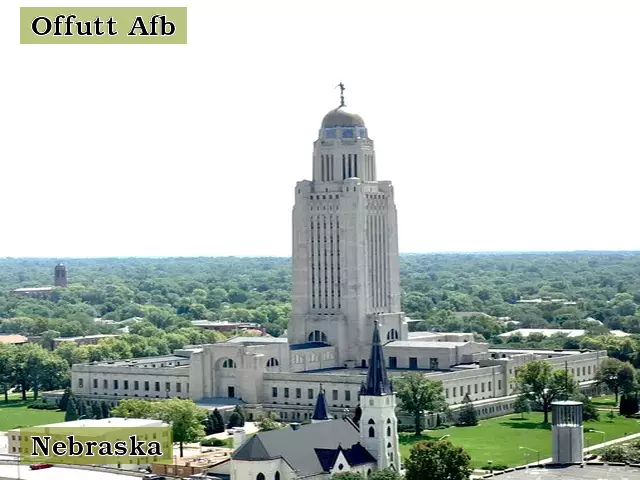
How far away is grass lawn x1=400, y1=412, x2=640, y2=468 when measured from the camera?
103 metres

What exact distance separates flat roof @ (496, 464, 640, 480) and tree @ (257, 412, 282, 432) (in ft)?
81.6

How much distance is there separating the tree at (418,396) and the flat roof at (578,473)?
961 inches

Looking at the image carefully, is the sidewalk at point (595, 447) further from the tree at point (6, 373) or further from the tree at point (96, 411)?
the tree at point (6, 373)

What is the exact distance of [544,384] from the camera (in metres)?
123

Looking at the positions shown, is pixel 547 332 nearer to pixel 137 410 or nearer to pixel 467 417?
pixel 467 417

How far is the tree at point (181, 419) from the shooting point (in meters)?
107

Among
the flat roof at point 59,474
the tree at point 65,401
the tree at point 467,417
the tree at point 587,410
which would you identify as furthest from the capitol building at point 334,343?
the flat roof at point 59,474

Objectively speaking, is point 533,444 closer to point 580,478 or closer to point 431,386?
point 431,386

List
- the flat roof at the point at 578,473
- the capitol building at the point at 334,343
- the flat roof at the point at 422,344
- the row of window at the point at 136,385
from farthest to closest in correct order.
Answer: the flat roof at the point at 422,344
the row of window at the point at 136,385
the capitol building at the point at 334,343
the flat roof at the point at 578,473

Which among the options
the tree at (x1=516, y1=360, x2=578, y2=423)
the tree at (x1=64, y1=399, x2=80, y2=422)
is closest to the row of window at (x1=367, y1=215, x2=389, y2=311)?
the tree at (x1=516, y1=360, x2=578, y2=423)

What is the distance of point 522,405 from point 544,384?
272 cm

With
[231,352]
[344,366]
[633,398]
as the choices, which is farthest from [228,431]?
[633,398]

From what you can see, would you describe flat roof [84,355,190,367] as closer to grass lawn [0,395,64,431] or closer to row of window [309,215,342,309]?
grass lawn [0,395,64,431]

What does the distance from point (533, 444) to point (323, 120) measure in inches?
1745
